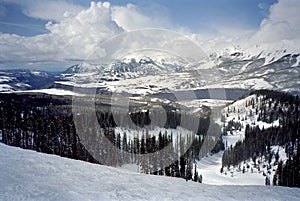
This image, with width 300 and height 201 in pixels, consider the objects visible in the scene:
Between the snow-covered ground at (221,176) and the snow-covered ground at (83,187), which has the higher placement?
the snow-covered ground at (83,187)

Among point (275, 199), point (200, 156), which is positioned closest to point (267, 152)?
point (200, 156)

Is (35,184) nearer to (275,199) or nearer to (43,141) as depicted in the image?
(275,199)

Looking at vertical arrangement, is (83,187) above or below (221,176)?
above

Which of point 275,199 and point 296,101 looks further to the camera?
point 296,101

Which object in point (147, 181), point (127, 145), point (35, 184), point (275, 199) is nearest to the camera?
point (35, 184)

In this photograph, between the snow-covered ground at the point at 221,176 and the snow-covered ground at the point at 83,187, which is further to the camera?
the snow-covered ground at the point at 221,176

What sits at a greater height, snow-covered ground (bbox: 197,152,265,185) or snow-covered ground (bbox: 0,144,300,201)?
snow-covered ground (bbox: 0,144,300,201)

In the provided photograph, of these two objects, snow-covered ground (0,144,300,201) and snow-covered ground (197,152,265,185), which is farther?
snow-covered ground (197,152,265,185)

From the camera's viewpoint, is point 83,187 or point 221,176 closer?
point 83,187
